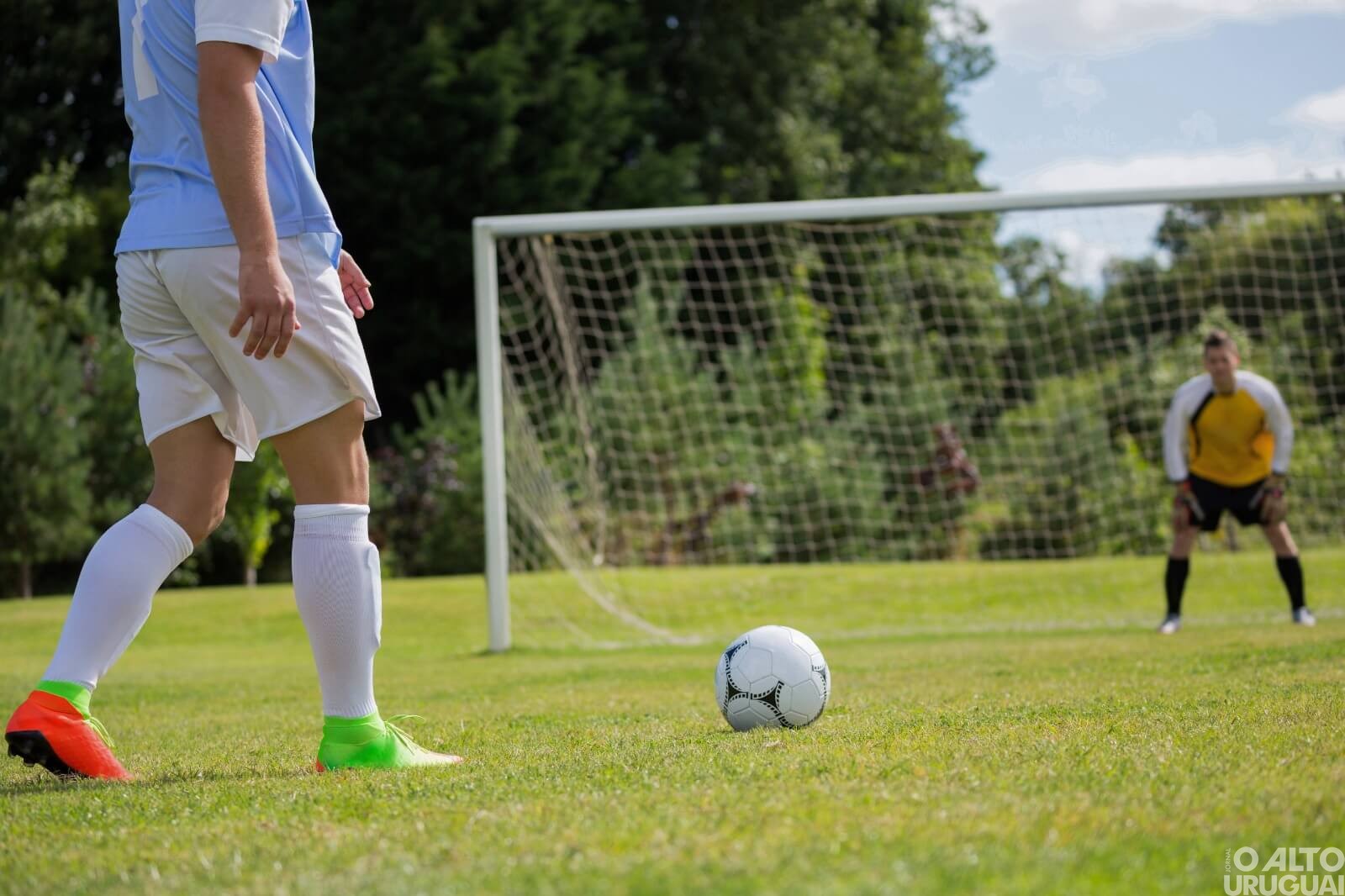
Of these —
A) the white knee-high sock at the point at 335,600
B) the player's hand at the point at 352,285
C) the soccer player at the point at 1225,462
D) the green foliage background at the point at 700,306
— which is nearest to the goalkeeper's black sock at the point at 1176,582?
the soccer player at the point at 1225,462

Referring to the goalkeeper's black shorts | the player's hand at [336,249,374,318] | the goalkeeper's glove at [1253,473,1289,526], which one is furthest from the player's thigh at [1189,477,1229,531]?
the player's hand at [336,249,374,318]

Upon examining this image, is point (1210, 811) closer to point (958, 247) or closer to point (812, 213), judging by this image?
point (812, 213)

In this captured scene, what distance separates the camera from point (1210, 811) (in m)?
2.27

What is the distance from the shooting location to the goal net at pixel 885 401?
13.8 m

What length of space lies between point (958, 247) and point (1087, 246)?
1.90 metres

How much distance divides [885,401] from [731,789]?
14.6m

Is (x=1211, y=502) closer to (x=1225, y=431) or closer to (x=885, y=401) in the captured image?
(x=1225, y=431)

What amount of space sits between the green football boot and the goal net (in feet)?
25.9

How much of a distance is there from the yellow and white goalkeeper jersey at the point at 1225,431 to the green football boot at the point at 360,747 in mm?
7223

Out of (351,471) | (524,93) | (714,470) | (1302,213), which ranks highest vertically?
(524,93)

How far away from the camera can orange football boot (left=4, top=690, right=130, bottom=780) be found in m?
3.03

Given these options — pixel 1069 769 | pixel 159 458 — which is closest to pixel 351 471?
pixel 159 458

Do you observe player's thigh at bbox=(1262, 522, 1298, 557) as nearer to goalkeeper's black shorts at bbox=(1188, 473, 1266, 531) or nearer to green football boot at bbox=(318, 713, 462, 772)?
goalkeeper's black shorts at bbox=(1188, 473, 1266, 531)

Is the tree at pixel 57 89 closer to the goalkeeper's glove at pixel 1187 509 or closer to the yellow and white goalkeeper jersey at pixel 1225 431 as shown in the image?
the yellow and white goalkeeper jersey at pixel 1225 431
